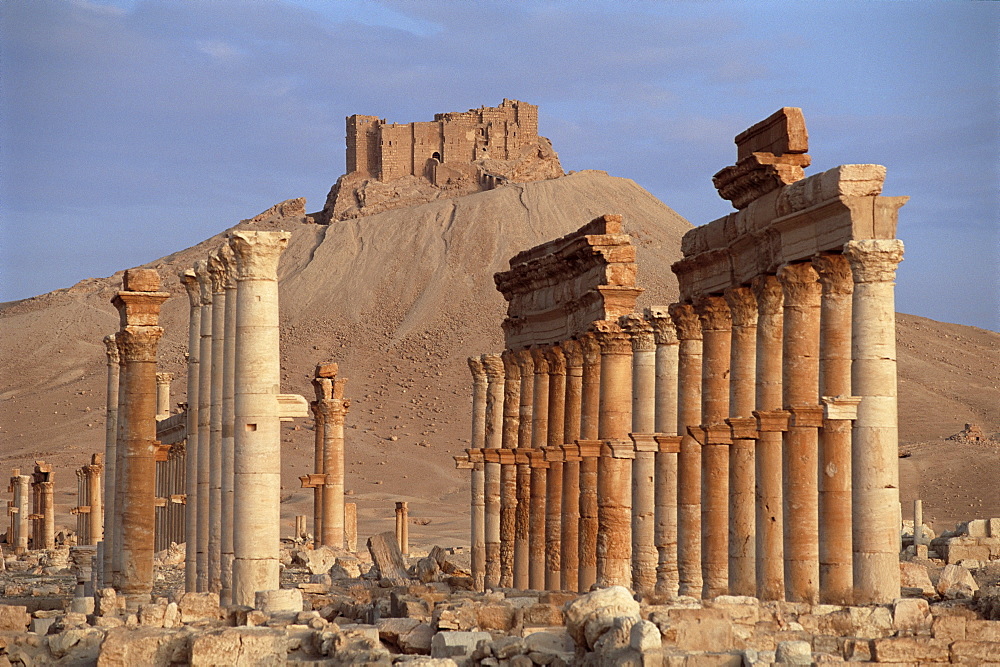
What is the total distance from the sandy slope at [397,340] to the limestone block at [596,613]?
54.3 m

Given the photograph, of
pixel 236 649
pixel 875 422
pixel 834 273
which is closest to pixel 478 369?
pixel 834 273

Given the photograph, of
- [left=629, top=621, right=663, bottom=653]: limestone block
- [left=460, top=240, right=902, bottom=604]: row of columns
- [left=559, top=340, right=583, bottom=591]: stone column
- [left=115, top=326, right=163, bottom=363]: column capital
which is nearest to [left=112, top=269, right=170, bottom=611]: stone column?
[left=115, top=326, right=163, bottom=363]: column capital

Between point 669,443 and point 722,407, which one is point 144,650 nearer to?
point 722,407

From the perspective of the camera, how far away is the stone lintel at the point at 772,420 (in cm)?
2173

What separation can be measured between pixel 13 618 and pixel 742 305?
11765 mm

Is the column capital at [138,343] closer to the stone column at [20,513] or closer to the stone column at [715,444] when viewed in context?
the stone column at [715,444]

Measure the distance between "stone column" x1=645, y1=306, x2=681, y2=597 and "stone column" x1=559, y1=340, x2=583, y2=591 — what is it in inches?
141

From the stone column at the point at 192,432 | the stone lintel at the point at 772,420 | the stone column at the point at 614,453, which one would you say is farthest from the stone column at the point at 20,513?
the stone lintel at the point at 772,420

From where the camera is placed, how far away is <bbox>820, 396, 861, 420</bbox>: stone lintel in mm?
19703

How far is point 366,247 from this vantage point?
131 meters

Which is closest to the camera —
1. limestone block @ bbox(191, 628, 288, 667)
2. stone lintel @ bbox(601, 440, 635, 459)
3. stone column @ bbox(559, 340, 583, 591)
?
limestone block @ bbox(191, 628, 288, 667)

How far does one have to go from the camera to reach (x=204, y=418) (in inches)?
904

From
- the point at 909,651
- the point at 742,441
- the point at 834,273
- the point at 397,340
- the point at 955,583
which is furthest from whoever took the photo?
the point at 397,340

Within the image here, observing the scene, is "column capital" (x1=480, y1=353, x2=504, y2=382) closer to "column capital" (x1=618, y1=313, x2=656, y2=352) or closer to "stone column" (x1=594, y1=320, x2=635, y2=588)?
"stone column" (x1=594, y1=320, x2=635, y2=588)
